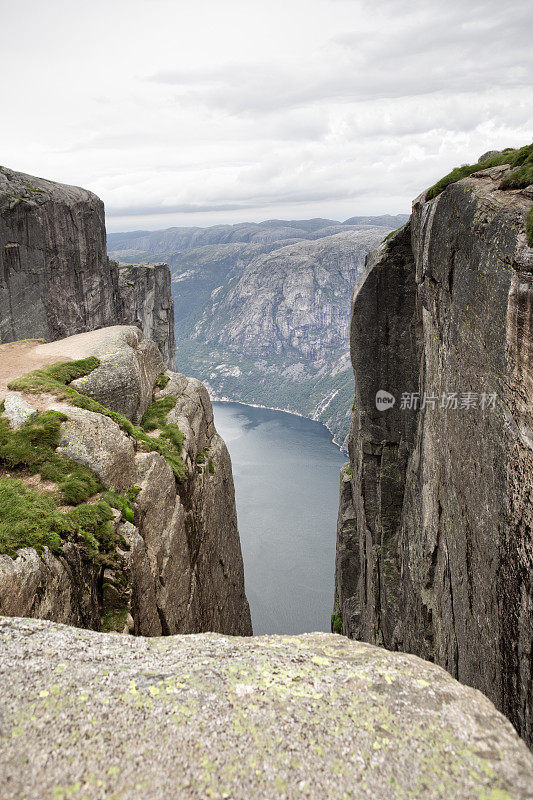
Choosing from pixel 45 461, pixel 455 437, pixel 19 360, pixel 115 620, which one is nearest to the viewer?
pixel 115 620

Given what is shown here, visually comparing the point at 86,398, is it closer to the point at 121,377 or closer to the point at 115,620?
the point at 121,377

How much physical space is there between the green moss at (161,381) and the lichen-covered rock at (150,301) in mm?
45563

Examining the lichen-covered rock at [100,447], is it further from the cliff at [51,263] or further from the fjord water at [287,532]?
the fjord water at [287,532]

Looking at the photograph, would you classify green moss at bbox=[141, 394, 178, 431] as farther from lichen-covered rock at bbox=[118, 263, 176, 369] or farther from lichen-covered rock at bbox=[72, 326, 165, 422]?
lichen-covered rock at bbox=[118, 263, 176, 369]

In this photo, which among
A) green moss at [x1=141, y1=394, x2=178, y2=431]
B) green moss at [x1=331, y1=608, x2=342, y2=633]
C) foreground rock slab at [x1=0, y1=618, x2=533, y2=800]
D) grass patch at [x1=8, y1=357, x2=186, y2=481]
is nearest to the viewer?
foreground rock slab at [x1=0, y1=618, x2=533, y2=800]

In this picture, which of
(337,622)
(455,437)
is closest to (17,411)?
(455,437)

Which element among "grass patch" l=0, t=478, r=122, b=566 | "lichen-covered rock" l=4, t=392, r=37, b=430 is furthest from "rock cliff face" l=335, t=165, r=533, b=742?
"lichen-covered rock" l=4, t=392, r=37, b=430

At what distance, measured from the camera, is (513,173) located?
12.1 metres

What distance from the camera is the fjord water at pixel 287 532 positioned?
9062 cm

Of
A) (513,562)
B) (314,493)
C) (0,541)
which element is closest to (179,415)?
(0,541)

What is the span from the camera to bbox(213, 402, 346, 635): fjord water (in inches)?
3568

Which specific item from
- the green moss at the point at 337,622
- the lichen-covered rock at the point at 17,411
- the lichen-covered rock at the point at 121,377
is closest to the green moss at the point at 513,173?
the lichen-covered rock at the point at 121,377

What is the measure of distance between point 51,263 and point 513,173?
5180 cm

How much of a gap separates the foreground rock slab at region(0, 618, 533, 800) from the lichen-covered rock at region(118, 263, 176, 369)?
216ft
